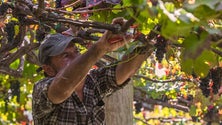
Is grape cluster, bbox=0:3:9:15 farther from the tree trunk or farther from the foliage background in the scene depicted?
the tree trunk

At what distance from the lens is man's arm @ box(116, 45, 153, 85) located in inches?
128

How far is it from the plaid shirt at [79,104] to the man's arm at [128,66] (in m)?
0.05

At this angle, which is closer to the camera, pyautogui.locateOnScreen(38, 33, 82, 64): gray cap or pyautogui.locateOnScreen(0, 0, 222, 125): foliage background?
pyautogui.locateOnScreen(0, 0, 222, 125): foliage background

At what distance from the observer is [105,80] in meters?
3.56

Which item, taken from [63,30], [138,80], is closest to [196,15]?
[63,30]

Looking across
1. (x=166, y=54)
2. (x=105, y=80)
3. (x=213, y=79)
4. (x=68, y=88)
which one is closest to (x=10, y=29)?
(x=105, y=80)

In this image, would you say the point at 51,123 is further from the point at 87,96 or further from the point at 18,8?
the point at 18,8

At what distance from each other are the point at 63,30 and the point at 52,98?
799 mm

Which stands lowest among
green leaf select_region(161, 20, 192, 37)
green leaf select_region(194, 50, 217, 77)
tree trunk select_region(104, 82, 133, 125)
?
tree trunk select_region(104, 82, 133, 125)

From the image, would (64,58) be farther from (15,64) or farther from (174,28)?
(15,64)

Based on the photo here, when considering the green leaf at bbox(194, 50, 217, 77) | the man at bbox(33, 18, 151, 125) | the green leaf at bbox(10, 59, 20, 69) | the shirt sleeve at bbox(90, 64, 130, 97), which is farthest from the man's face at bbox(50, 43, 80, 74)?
the green leaf at bbox(10, 59, 20, 69)

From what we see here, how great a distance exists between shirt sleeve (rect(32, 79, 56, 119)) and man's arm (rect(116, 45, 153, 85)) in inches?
16.7

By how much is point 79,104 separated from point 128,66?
1.17ft

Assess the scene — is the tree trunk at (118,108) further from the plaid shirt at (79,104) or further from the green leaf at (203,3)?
the green leaf at (203,3)
